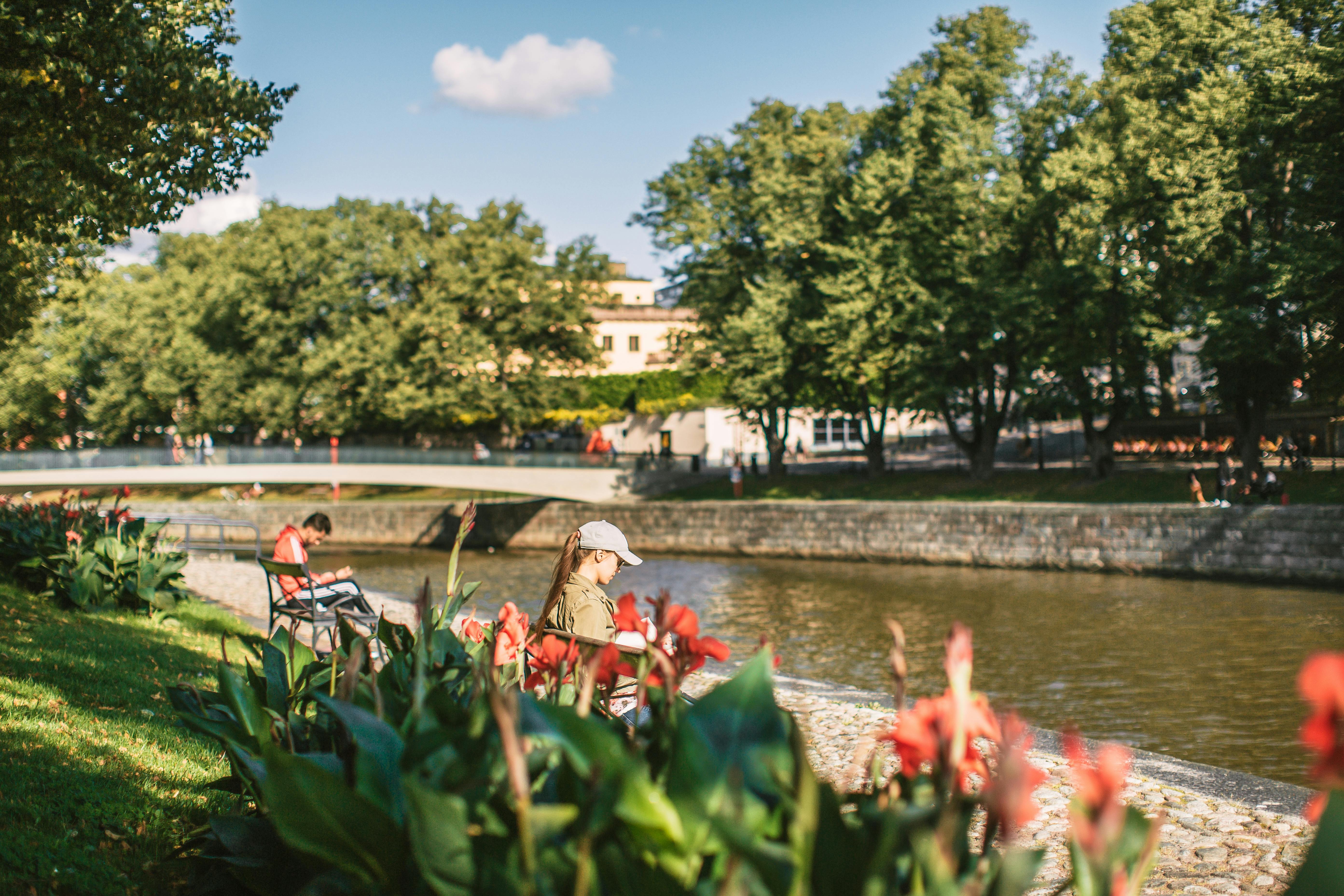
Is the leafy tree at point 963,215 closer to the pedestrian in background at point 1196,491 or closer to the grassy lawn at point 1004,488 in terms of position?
the grassy lawn at point 1004,488

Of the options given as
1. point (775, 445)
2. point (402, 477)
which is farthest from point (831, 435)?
point (402, 477)

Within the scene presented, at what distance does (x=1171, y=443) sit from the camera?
35.9 meters

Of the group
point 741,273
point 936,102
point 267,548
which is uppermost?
point 936,102

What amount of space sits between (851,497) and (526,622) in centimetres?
2979

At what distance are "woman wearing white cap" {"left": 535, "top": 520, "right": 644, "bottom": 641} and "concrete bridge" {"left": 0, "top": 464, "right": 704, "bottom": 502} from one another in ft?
105

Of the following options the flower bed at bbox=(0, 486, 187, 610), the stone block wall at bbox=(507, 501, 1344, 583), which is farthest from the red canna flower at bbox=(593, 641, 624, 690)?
the stone block wall at bbox=(507, 501, 1344, 583)

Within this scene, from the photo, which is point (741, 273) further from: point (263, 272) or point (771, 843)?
point (771, 843)

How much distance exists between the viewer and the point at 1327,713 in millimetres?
1320

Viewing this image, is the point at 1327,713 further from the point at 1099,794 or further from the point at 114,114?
the point at 114,114

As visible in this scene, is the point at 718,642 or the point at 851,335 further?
the point at 851,335

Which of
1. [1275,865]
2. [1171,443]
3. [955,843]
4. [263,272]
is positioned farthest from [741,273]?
[955,843]

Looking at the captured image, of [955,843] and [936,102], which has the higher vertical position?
[936,102]

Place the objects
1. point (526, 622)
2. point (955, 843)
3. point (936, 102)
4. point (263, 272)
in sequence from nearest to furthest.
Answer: point (955, 843), point (526, 622), point (936, 102), point (263, 272)

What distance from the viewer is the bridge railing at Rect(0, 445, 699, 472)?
36.7 meters
